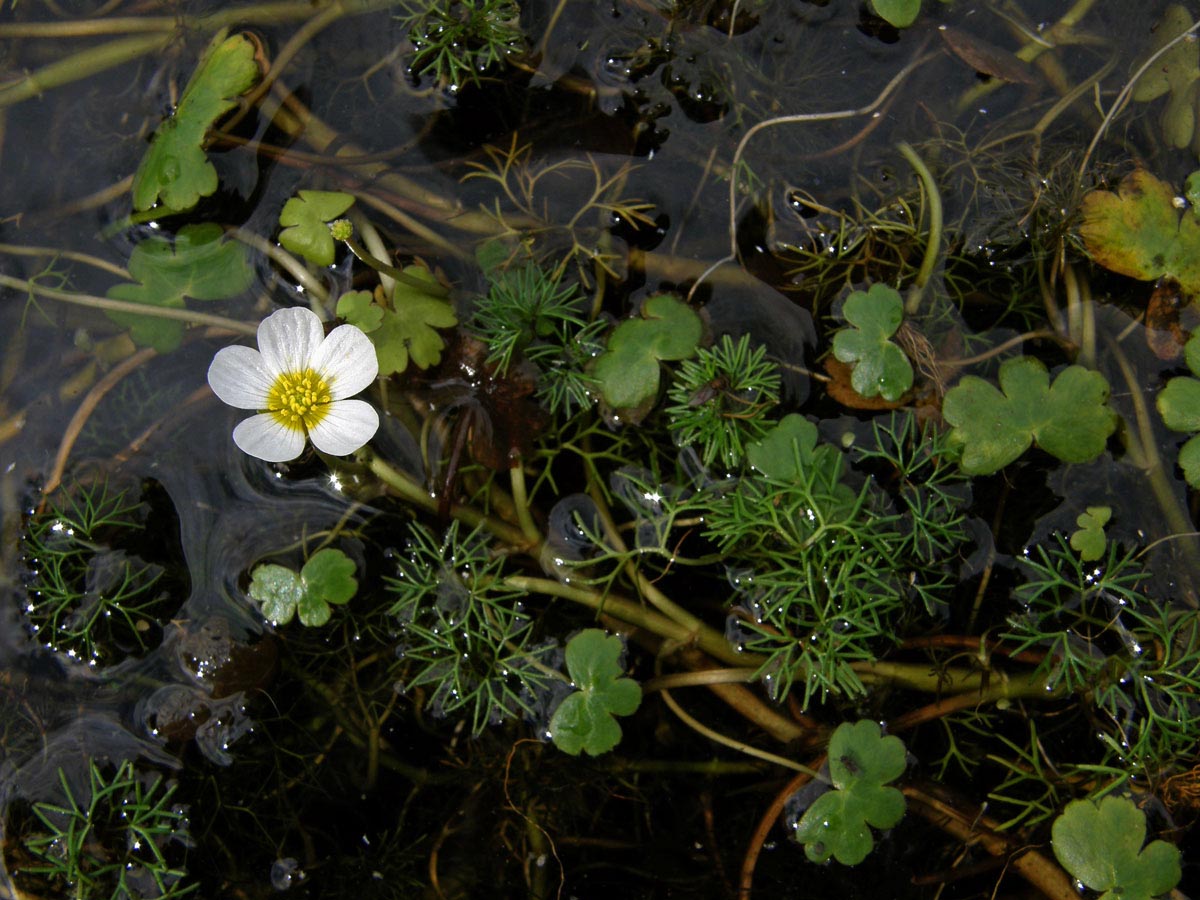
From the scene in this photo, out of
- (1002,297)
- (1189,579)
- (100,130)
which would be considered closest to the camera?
(1189,579)

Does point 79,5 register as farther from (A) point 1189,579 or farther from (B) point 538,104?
(A) point 1189,579

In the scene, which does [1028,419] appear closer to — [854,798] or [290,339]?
[854,798]

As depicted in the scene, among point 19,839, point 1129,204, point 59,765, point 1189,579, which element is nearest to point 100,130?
Result: point 59,765

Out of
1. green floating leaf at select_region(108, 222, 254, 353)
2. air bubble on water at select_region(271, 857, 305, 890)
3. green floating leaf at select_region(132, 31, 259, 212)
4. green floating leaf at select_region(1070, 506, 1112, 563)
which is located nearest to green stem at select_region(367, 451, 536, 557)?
green floating leaf at select_region(108, 222, 254, 353)

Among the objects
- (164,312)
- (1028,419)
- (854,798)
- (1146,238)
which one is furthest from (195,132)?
(1146,238)

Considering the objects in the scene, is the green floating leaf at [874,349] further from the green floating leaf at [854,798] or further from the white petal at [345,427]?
the white petal at [345,427]

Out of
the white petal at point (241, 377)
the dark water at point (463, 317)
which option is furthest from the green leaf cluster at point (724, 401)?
the white petal at point (241, 377)

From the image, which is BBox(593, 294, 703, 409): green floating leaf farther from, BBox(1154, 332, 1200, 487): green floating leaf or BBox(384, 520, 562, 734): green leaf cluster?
BBox(1154, 332, 1200, 487): green floating leaf
